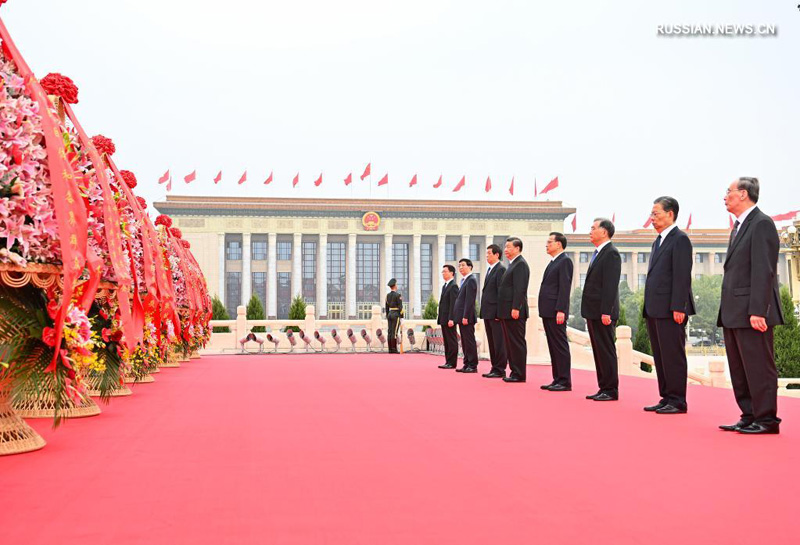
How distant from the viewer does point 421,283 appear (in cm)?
6438

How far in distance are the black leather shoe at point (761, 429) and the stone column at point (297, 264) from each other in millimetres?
55336

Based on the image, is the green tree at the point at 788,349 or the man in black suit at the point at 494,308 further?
the green tree at the point at 788,349

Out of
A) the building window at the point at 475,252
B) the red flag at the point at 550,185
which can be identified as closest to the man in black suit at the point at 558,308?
the red flag at the point at 550,185

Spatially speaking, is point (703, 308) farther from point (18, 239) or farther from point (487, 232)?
point (18, 239)

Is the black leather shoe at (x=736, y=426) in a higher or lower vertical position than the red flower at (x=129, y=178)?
lower

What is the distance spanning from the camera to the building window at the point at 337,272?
63.0 m

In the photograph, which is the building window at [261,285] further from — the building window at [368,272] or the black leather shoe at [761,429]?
the black leather shoe at [761,429]

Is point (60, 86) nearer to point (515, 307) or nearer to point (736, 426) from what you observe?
point (736, 426)

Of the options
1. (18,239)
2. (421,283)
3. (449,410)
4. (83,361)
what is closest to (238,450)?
(83,361)

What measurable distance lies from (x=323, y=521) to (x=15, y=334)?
2336 millimetres

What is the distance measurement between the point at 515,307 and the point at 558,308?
37.7 inches

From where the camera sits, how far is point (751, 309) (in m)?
5.47

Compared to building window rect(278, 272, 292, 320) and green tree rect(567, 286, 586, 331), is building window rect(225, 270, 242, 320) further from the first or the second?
green tree rect(567, 286, 586, 331)

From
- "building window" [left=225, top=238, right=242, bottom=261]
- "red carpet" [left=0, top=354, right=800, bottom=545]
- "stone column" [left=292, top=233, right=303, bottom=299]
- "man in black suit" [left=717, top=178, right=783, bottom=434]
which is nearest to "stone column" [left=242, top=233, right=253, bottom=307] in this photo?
"building window" [left=225, top=238, right=242, bottom=261]
